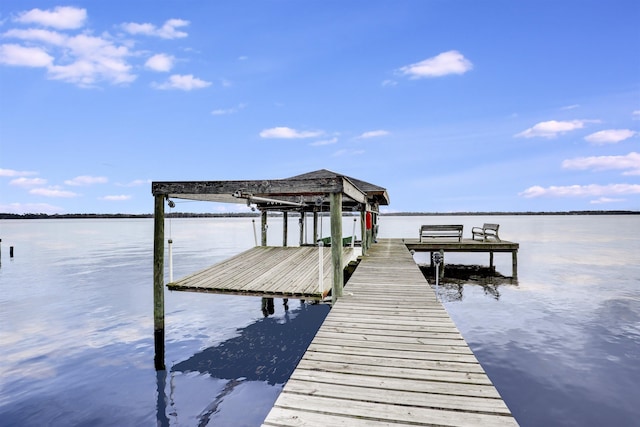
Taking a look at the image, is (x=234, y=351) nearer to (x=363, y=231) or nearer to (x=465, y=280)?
(x=363, y=231)

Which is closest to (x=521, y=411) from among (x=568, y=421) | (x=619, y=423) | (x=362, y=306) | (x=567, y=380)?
(x=568, y=421)

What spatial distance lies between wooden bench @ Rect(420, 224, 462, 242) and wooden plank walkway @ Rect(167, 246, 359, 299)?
8947 millimetres

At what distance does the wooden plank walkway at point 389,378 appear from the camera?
3.30 meters

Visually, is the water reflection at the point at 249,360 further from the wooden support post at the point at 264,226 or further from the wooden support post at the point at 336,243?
the wooden support post at the point at 264,226

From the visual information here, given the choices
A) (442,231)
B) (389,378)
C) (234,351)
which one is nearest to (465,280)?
(442,231)

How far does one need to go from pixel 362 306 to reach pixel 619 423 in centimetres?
539

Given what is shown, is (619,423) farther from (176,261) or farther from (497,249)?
(176,261)

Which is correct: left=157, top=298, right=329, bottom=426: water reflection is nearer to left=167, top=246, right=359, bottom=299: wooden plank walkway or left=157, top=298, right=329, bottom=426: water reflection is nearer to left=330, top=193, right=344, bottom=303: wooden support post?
left=167, top=246, right=359, bottom=299: wooden plank walkway

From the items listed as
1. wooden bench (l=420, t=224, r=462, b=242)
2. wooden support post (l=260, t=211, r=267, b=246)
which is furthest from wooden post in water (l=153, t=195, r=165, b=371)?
wooden bench (l=420, t=224, r=462, b=242)

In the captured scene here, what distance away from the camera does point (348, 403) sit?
11.6 ft

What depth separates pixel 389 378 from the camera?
13.4 feet

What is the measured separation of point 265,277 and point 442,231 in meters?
14.6

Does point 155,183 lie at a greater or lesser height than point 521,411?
greater

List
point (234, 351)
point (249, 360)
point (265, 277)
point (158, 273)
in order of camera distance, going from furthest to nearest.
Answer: point (234, 351)
point (249, 360)
point (265, 277)
point (158, 273)
